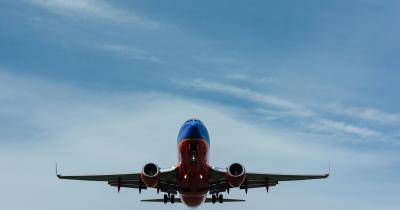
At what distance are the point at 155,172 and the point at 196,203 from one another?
778 cm

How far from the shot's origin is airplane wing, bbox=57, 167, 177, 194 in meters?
46.9

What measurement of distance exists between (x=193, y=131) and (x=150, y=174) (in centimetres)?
451

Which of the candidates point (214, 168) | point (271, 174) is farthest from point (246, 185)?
point (214, 168)

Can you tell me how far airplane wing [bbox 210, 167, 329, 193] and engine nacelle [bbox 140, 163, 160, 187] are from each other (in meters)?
4.87

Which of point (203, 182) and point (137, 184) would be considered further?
point (137, 184)

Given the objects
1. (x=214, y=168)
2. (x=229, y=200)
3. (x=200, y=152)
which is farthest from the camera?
(x=229, y=200)

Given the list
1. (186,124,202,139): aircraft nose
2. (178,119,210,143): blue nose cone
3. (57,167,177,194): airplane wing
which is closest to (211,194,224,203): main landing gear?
(57,167,177,194): airplane wing

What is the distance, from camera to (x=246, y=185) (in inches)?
1972

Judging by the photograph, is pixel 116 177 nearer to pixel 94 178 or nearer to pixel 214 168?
pixel 94 178

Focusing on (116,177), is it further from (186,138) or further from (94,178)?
(186,138)

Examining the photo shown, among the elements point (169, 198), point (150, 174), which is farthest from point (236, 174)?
point (169, 198)

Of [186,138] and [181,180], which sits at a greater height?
[186,138]

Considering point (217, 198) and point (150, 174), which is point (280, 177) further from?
point (150, 174)

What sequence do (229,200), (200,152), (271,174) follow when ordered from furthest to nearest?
(229,200), (271,174), (200,152)
